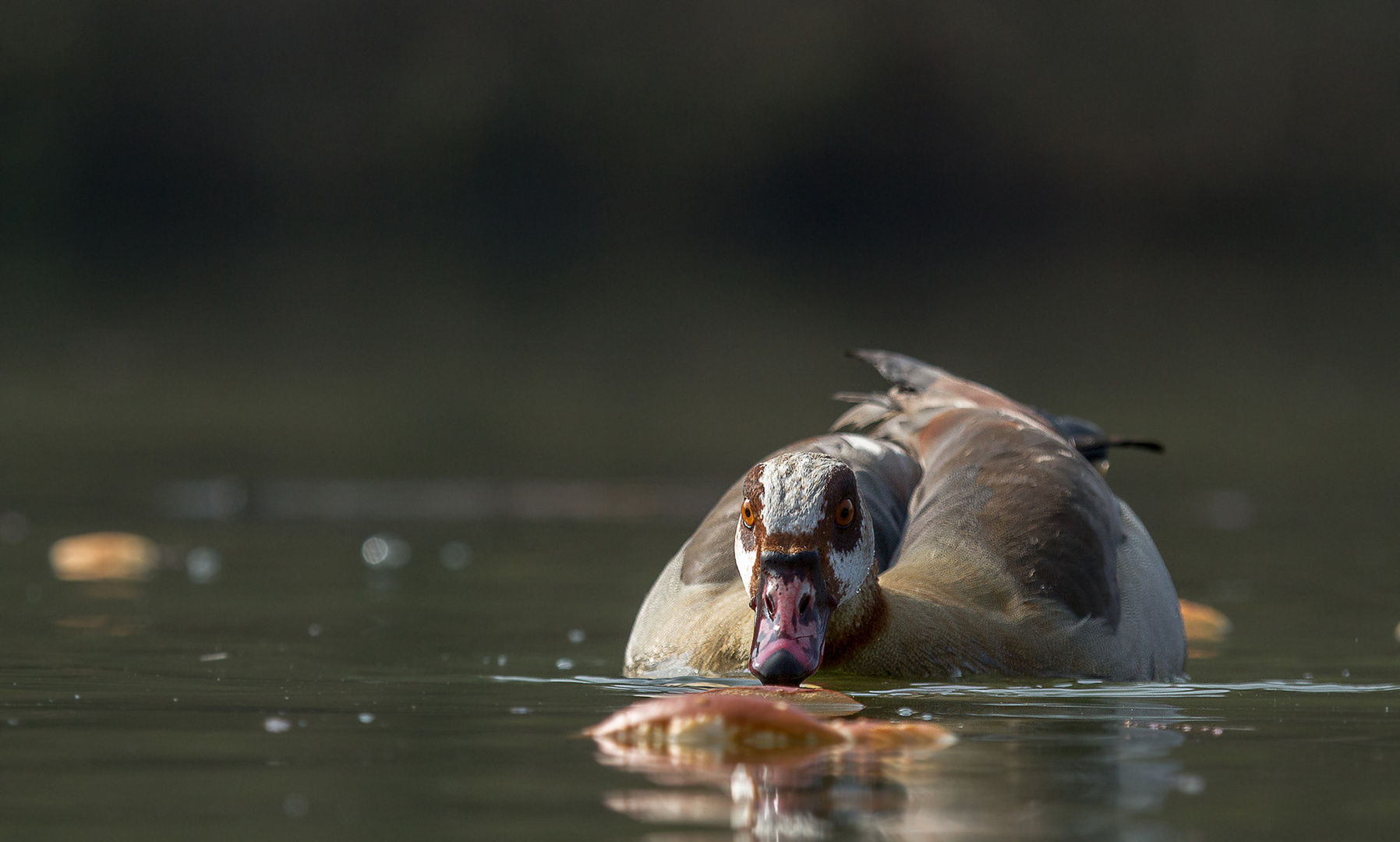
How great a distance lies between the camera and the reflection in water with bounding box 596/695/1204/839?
5.38m

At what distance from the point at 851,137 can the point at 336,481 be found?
70.2m

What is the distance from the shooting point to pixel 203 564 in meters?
12.0

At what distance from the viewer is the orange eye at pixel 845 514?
7.59 meters

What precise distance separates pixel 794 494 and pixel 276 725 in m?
1.81

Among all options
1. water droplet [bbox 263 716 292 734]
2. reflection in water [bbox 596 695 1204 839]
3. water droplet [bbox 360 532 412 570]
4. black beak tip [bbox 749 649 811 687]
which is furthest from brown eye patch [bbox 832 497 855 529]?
water droplet [bbox 360 532 412 570]

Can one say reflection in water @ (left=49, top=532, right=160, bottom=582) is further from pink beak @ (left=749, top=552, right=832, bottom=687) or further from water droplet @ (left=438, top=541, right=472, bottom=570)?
pink beak @ (left=749, top=552, right=832, bottom=687)

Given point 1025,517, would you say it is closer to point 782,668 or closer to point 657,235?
point 782,668

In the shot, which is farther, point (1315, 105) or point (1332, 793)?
point (1315, 105)

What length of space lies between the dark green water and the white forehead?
0.65 meters

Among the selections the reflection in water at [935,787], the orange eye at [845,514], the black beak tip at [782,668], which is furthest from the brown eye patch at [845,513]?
the reflection in water at [935,787]

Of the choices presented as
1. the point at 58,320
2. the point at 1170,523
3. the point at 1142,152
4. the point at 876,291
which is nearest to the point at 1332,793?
the point at 1170,523

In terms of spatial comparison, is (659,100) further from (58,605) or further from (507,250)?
(58,605)

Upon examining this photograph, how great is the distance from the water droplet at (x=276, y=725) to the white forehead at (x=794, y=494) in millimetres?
1656

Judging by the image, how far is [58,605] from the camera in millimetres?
10344
